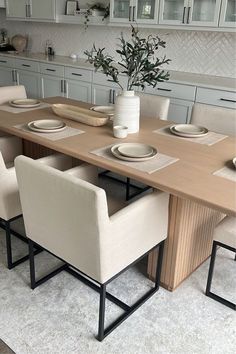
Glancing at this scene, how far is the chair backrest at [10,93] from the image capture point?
2898 millimetres

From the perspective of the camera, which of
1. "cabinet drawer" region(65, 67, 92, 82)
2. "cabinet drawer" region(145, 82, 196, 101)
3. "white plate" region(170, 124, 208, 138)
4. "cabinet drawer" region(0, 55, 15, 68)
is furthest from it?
"cabinet drawer" region(0, 55, 15, 68)

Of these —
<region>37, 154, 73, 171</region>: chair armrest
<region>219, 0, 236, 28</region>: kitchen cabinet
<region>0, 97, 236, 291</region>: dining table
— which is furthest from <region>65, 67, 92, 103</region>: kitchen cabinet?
<region>37, 154, 73, 171</region>: chair armrest

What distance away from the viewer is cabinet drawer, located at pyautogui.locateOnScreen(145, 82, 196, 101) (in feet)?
11.1

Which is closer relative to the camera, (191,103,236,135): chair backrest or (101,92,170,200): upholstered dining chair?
(191,103,236,135): chair backrest

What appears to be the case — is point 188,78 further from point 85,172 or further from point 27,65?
point 27,65

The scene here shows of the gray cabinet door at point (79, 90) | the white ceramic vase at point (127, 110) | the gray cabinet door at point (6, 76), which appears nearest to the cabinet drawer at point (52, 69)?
the gray cabinet door at point (79, 90)

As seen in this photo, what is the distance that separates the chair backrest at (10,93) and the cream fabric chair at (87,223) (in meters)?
1.55

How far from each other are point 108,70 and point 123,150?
1.67ft

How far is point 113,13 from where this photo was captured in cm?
395

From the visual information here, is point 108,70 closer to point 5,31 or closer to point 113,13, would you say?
point 113,13

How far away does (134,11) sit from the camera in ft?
12.3

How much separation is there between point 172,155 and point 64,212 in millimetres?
668

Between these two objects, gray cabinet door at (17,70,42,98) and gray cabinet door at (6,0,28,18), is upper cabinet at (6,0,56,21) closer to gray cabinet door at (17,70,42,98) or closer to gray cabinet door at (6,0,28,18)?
gray cabinet door at (6,0,28,18)

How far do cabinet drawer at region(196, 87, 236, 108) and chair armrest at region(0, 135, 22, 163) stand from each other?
1720 mm
